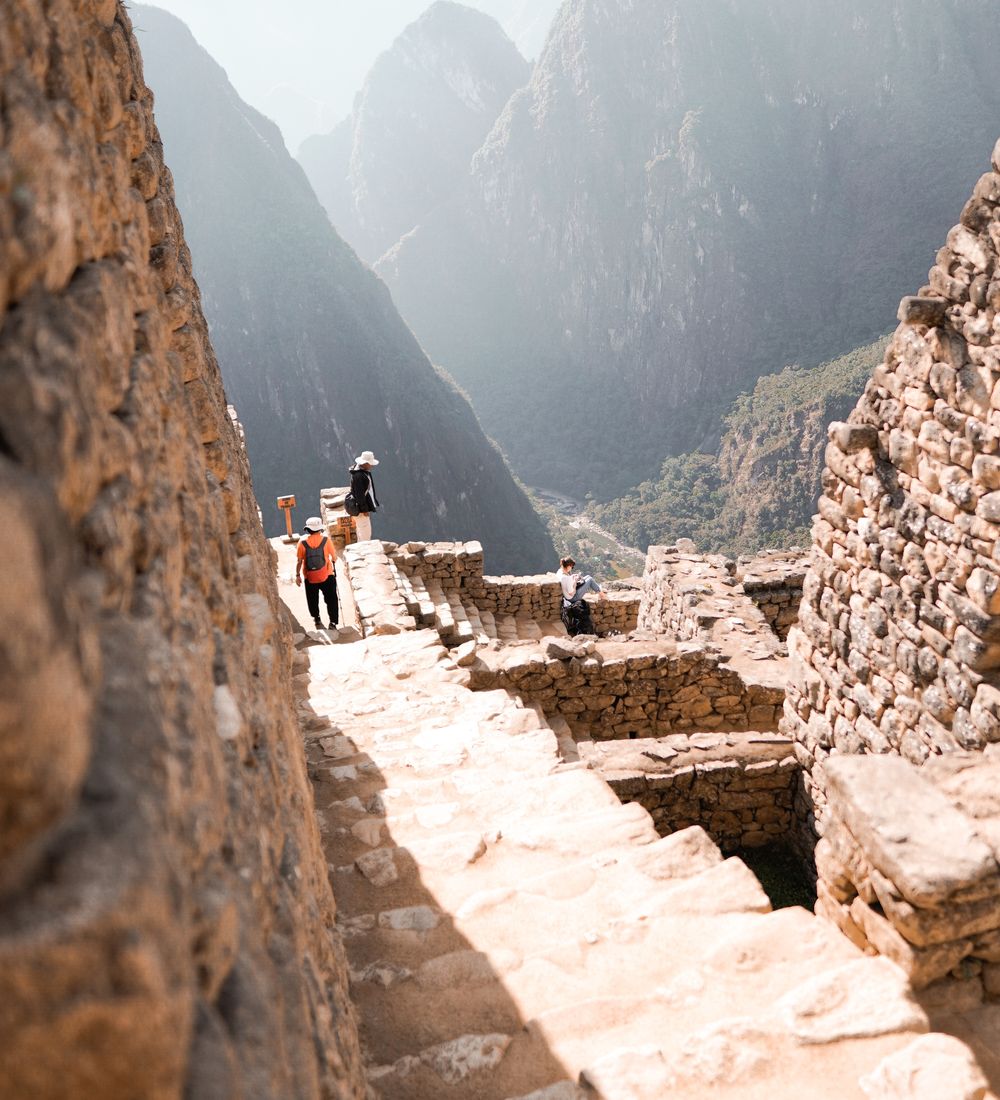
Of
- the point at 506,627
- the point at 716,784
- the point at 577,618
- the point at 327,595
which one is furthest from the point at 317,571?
the point at 716,784

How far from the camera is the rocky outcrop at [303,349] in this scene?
185ft

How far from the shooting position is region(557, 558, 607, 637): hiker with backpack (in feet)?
30.4

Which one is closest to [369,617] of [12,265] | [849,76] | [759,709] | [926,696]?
[759,709]

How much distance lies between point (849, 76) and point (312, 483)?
64400 mm

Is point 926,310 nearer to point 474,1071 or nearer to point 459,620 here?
point 474,1071

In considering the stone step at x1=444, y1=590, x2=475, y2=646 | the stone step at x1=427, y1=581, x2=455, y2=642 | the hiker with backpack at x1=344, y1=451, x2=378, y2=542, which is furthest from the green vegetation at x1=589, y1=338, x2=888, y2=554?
the hiker with backpack at x1=344, y1=451, x2=378, y2=542

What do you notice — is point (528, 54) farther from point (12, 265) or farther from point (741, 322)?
point (12, 265)

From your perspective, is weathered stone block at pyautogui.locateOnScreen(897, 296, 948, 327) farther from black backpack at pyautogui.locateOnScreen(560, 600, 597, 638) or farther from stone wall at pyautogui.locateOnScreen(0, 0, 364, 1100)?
black backpack at pyautogui.locateOnScreen(560, 600, 597, 638)

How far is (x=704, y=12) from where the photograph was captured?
262 feet

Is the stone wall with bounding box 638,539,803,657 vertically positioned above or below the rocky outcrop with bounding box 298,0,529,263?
below

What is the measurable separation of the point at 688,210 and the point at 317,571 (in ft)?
257

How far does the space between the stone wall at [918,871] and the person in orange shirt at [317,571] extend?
614cm

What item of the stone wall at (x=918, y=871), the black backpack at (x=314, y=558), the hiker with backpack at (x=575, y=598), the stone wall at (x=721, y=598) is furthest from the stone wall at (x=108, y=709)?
the hiker with backpack at (x=575, y=598)

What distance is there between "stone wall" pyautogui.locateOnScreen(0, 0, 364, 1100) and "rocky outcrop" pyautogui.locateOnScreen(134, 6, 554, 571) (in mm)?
47552
